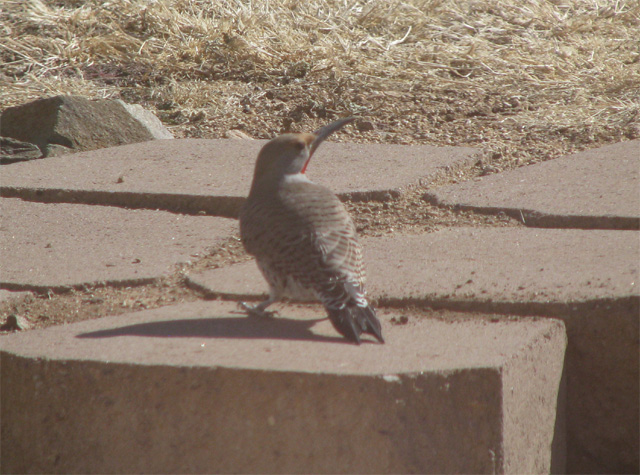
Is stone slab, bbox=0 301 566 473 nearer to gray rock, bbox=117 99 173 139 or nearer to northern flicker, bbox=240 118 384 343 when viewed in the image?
northern flicker, bbox=240 118 384 343

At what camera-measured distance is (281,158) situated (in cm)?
288

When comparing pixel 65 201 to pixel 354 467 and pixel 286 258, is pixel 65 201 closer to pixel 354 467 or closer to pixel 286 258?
pixel 286 258

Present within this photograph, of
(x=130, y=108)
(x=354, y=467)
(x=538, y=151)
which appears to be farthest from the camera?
(x=130, y=108)

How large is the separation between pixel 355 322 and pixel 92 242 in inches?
47.1

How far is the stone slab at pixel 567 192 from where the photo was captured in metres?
2.93

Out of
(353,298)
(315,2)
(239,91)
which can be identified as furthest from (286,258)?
(315,2)

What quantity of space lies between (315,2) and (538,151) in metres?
3.27

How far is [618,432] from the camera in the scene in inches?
91.3

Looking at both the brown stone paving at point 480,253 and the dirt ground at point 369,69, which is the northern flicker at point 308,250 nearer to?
the brown stone paving at point 480,253

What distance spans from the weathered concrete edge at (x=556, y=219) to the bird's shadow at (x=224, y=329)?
3.10 ft

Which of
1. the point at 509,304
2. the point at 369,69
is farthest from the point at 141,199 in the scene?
the point at 369,69

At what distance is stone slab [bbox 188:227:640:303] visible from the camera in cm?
236

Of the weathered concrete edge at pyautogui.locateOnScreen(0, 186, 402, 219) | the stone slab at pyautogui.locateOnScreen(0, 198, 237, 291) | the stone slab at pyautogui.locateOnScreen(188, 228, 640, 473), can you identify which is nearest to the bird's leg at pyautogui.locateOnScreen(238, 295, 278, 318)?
the stone slab at pyautogui.locateOnScreen(188, 228, 640, 473)

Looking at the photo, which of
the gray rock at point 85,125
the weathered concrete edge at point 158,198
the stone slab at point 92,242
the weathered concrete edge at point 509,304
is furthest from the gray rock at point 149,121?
the weathered concrete edge at point 509,304
